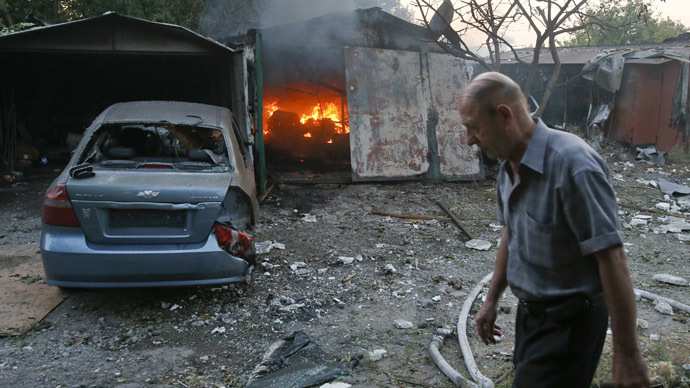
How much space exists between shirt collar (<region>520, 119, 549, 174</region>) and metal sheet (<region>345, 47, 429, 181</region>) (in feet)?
25.5

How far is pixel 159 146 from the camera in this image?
4816 mm

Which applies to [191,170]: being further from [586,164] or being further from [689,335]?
[689,335]

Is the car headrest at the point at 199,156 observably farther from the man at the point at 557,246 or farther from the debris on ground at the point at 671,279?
the debris on ground at the point at 671,279

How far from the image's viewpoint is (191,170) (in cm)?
442

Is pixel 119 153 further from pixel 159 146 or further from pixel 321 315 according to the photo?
pixel 321 315

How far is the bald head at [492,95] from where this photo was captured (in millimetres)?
1751

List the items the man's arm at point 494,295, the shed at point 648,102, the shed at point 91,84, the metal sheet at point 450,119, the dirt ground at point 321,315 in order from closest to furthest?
1. the man's arm at point 494,295
2. the dirt ground at point 321,315
3. the shed at point 91,84
4. the metal sheet at point 450,119
5. the shed at point 648,102

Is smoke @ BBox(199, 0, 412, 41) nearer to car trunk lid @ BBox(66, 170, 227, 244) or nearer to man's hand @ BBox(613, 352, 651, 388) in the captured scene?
car trunk lid @ BBox(66, 170, 227, 244)

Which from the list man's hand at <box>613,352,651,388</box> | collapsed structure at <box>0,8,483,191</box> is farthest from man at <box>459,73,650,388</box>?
collapsed structure at <box>0,8,483,191</box>

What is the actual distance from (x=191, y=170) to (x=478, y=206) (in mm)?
5356

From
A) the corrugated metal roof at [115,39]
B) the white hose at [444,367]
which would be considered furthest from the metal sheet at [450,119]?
the white hose at [444,367]

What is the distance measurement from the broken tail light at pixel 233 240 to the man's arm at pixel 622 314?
3.08 m

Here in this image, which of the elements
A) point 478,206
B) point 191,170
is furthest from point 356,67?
point 191,170

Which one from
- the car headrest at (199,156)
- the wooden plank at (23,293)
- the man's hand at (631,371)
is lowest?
the wooden plank at (23,293)
